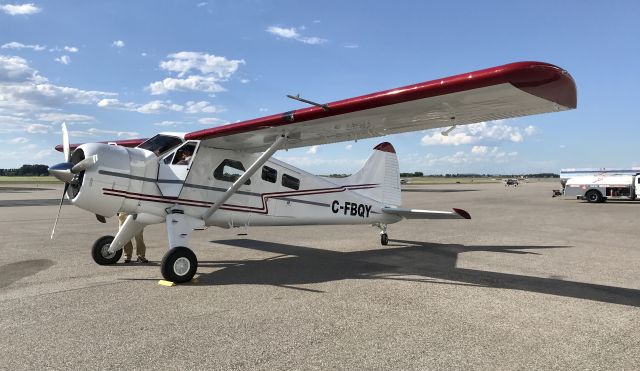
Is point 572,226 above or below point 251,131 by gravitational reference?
below

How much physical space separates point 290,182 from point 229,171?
4.61ft

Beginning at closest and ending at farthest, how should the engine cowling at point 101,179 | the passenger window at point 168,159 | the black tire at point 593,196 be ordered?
the engine cowling at point 101,179, the passenger window at point 168,159, the black tire at point 593,196

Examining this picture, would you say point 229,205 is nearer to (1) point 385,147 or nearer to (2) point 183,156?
(2) point 183,156

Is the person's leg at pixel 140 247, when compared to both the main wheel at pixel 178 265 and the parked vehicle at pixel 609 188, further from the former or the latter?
the parked vehicle at pixel 609 188

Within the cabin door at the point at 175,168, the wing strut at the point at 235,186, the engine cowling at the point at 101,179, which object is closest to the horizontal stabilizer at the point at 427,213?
the wing strut at the point at 235,186

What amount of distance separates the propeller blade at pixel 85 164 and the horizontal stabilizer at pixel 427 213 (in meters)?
6.60

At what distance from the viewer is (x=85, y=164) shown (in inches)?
257

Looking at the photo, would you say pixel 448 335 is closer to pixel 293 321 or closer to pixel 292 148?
pixel 293 321

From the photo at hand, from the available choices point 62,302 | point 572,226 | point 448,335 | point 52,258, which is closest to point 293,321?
point 448,335

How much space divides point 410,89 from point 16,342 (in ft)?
16.9

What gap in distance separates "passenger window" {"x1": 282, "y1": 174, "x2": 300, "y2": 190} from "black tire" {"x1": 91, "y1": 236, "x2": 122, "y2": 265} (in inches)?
142

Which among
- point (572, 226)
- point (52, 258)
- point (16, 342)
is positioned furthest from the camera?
point (572, 226)

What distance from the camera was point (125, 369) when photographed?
3.52m

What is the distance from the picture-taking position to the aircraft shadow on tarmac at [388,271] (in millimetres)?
6427
